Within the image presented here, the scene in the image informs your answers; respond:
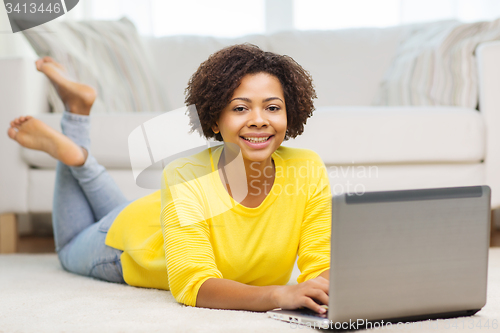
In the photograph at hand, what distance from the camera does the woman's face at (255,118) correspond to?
891 mm

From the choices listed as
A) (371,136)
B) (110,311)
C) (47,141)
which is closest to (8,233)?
(47,141)

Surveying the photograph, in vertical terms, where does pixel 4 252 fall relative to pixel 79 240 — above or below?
below

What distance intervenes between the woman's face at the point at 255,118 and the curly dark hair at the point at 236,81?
16mm

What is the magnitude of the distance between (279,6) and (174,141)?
1.68 meters

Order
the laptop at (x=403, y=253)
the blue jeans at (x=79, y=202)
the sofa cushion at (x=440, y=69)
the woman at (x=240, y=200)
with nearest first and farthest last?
the laptop at (x=403, y=253)
the woman at (x=240, y=200)
the blue jeans at (x=79, y=202)
the sofa cushion at (x=440, y=69)

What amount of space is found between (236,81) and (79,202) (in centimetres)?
65

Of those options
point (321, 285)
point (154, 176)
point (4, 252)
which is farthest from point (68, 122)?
point (321, 285)

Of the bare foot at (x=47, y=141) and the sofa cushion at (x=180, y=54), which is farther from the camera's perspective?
the sofa cushion at (x=180, y=54)

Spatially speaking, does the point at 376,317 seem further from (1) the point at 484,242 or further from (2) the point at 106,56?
(2) the point at 106,56

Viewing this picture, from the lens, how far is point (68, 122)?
132cm

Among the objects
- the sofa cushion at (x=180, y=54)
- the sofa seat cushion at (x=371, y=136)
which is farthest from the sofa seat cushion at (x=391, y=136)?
the sofa cushion at (x=180, y=54)

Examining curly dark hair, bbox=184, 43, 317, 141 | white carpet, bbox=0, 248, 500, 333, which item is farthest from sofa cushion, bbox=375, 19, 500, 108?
curly dark hair, bbox=184, 43, 317, 141

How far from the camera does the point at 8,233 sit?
158cm

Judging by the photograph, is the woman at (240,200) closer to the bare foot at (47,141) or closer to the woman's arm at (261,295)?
the woman's arm at (261,295)
